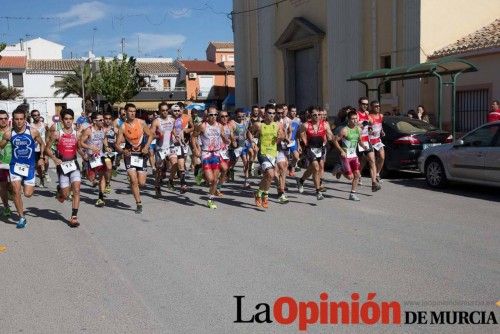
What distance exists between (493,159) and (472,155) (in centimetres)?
51

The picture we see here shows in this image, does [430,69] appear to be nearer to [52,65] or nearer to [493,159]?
[493,159]

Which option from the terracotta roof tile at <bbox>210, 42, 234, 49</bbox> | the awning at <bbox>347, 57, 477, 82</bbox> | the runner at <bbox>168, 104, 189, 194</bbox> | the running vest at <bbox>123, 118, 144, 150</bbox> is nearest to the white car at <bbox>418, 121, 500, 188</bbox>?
the awning at <bbox>347, 57, 477, 82</bbox>

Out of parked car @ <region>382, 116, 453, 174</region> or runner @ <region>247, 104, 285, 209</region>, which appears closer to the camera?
runner @ <region>247, 104, 285, 209</region>

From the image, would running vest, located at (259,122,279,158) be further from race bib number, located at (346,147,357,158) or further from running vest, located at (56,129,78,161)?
running vest, located at (56,129,78,161)

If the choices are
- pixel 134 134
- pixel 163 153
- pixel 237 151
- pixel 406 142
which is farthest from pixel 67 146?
pixel 406 142

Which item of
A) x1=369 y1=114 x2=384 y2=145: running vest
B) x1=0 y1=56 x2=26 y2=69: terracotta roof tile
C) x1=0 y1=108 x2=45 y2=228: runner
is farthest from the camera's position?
x1=0 y1=56 x2=26 y2=69: terracotta roof tile

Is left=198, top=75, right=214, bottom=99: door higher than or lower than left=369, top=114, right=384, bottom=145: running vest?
higher

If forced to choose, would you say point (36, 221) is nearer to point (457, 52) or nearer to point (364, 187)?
point (364, 187)

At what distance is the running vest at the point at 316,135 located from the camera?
34.7 feet

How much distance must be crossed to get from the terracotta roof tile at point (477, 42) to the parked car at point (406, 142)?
6728 mm

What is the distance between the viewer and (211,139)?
10.0m

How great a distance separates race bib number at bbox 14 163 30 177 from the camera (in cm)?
859

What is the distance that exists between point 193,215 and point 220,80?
55.7 metres

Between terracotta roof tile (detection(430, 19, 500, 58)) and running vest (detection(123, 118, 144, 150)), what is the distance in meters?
12.9
